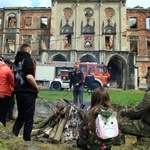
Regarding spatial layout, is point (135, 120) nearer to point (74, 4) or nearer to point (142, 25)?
point (74, 4)

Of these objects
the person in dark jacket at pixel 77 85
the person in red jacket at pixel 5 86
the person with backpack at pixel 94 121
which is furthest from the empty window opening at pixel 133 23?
the person with backpack at pixel 94 121

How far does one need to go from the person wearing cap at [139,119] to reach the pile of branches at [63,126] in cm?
145

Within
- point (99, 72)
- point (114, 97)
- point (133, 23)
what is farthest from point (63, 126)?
point (133, 23)

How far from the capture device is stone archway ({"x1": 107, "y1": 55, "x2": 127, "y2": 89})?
3259 centimetres

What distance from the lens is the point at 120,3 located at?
35.6m

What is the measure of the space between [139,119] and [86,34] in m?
31.7

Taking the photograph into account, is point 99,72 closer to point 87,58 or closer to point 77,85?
point 87,58

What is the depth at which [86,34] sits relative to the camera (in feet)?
116

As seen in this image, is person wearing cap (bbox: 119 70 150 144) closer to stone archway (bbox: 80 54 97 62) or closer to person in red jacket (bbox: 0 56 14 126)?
person in red jacket (bbox: 0 56 14 126)

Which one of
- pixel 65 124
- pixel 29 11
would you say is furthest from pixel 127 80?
pixel 65 124

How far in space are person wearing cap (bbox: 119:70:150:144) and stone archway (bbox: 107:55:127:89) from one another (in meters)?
27.9

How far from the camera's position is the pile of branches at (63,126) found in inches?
212

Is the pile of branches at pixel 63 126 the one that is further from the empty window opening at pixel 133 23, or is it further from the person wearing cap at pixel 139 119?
the empty window opening at pixel 133 23

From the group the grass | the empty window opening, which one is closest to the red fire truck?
the grass
